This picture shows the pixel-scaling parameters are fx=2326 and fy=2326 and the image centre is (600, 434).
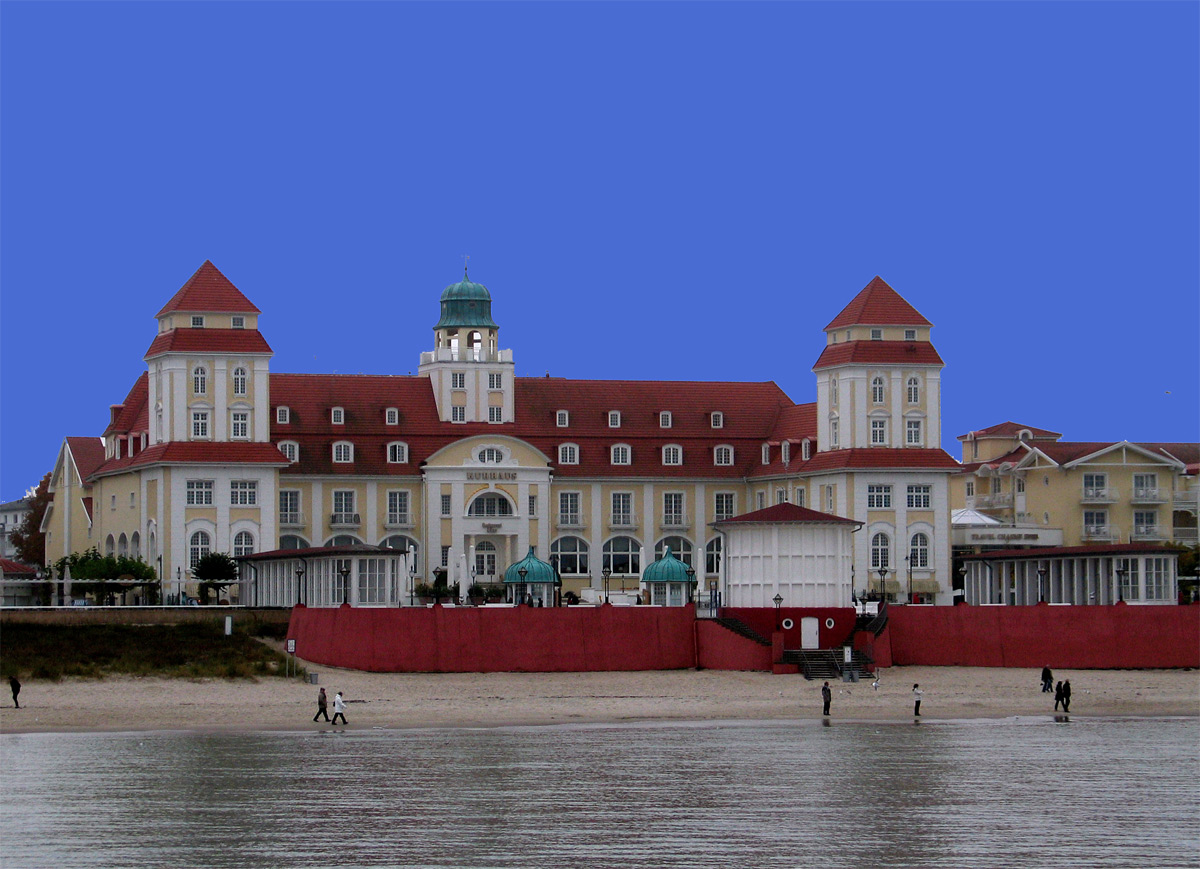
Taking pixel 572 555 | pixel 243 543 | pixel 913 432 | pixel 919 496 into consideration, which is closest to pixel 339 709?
pixel 243 543

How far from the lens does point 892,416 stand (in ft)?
352

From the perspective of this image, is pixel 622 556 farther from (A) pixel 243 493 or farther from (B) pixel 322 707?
(B) pixel 322 707

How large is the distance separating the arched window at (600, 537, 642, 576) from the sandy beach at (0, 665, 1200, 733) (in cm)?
2823

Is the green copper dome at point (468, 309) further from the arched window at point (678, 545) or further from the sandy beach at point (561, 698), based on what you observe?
the sandy beach at point (561, 698)

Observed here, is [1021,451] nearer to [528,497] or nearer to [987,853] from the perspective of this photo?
[528,497]

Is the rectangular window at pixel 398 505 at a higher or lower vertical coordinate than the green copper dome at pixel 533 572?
higher

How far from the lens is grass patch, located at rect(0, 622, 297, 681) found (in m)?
77.3

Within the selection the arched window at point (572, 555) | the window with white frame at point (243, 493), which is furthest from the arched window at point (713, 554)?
the window with white frame at point (243, 493)

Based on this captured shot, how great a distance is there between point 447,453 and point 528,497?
4354mm

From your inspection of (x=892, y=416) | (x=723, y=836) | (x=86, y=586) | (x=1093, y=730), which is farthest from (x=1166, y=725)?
(x=86, y=586)

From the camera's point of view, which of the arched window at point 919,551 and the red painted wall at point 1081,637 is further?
the arched window at point 919,551

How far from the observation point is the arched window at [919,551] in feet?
347

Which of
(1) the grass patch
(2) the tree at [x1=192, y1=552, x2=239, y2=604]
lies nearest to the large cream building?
(2) the tree at [x1=192, y1=552, x2=239, y2=604]

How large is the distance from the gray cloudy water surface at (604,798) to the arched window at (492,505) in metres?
41.9
